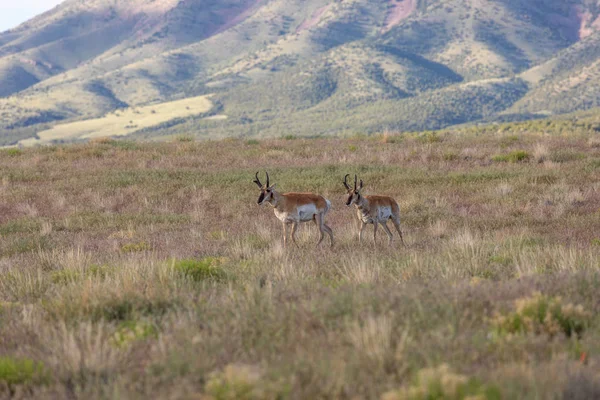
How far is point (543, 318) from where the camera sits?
232 inches

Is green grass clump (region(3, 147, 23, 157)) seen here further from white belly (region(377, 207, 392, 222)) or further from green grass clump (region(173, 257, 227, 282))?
green grass clump (region(173, 257, 227, 282))

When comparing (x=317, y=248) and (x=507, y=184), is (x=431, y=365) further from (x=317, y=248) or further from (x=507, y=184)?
(x=507, y=184)

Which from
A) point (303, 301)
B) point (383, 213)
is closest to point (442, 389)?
point (303, 301)

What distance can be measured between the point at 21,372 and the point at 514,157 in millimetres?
21848

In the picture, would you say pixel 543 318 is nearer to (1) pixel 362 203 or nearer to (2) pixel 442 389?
(2) pixel 442 389

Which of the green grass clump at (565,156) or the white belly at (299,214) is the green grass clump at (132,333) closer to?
the white belly at (299,214)

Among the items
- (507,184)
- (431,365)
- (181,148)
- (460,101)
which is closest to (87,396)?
(431,365)

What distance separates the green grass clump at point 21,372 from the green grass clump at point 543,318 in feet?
12.3

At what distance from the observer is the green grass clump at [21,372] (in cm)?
520

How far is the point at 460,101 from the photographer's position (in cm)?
17112

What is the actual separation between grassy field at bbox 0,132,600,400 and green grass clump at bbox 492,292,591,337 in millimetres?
17

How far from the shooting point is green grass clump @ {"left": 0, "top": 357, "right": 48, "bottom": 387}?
A: 520cm

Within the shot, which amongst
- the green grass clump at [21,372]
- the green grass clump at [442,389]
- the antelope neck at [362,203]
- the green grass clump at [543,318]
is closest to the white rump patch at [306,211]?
the antelope neck at [362,203]

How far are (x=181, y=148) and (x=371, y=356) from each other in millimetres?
26071
